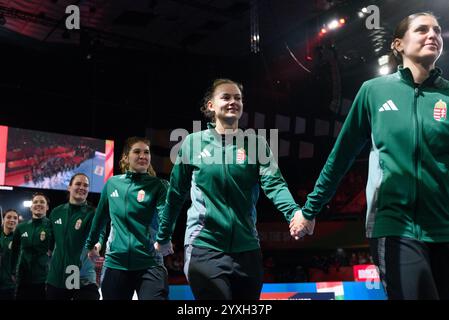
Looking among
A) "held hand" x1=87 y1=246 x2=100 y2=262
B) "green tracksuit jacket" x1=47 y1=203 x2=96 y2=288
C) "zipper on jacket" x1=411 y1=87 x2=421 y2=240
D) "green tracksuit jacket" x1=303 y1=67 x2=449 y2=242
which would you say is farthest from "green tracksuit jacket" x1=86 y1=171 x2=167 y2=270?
"zipper on jacket" x1=411 y1=87 x2=421 y2=240

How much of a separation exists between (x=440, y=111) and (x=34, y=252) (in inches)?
214

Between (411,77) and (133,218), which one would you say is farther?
(133,218)

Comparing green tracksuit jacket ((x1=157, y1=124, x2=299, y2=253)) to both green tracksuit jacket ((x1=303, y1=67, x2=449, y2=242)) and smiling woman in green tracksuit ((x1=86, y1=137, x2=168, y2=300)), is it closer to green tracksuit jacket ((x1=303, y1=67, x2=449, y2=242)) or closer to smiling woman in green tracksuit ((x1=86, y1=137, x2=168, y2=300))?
green tracksuit jacket ((x1=303, y1=67, x2=449, y2=242))

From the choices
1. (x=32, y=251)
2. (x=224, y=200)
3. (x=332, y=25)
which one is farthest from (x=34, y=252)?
(x=332, y=25)

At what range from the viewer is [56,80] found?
12641 mm

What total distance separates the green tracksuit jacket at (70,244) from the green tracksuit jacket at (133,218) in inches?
42.5

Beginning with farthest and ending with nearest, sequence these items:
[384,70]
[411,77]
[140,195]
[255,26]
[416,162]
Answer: [255,26] → [384,70] → [140,195] → [411,77] → [416,162]

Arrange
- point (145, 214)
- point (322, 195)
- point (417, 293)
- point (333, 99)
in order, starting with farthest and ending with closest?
point (333, 99)
point (145, 214)
point (322, 195)
point (417, 293)

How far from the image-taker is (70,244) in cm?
520

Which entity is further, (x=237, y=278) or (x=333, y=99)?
(x=333, y=99)

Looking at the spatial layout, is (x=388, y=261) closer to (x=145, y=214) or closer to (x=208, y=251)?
(x=208, y=251)

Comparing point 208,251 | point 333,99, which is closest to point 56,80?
point 333,99

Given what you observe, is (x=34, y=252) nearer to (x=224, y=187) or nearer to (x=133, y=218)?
(x=133, y=218)
